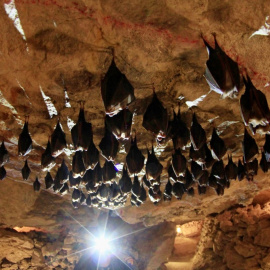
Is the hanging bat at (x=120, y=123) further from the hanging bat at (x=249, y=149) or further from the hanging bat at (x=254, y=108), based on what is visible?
the hanging bat at (x=249, y=149)

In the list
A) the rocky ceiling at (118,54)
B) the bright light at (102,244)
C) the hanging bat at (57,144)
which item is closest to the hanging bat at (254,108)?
the rocky ceiling at (118,54)

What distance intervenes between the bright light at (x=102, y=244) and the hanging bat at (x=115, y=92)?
1086cm

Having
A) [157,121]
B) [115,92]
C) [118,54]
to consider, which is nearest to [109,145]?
[157,121]

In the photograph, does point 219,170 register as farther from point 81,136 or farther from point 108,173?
point 81,136

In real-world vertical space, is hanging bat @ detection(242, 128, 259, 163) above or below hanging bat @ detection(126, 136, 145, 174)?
above

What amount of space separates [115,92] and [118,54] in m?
0.53

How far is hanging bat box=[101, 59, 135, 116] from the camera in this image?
91.4 inches

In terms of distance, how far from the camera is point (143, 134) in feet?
14.3

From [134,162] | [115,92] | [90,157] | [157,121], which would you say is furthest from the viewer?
[134,162]

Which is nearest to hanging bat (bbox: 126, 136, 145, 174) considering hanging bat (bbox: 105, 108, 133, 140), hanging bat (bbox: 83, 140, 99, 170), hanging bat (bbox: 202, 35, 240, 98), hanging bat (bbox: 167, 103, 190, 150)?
hanging bat (bbox: 83, 140, 99, 170)

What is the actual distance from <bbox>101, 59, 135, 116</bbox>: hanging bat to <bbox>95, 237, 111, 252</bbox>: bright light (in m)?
10.9

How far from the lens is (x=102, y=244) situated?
12.4m

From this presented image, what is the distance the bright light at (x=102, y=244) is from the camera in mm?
12090

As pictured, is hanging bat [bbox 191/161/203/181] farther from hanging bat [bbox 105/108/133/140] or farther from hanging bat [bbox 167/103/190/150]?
hanging bat [bbox 105/108/133/140]
